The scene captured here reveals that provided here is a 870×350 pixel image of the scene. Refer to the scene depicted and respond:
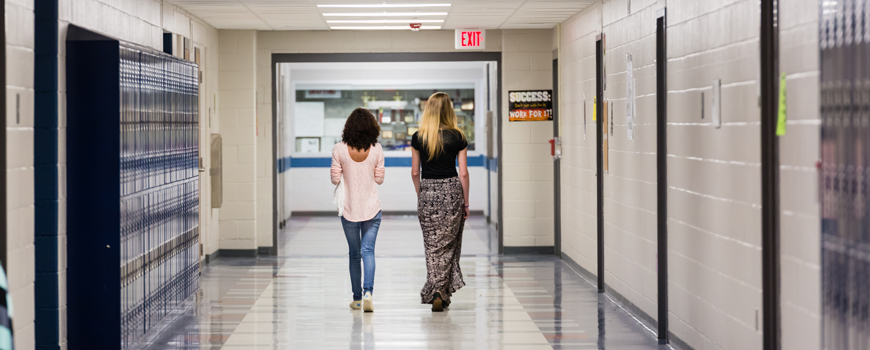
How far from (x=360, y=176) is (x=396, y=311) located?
98 centimetres

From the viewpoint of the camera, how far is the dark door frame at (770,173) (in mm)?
3438

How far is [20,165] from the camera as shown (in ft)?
12.8

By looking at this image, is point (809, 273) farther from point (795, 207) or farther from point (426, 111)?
point (426, 111)

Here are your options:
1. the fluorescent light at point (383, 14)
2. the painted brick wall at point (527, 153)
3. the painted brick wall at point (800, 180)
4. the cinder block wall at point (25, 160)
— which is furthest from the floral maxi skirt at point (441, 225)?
the painted brick wall at point (527, 153)

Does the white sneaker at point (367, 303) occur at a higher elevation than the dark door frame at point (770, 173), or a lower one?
lower

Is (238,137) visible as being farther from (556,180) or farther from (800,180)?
(800,180)

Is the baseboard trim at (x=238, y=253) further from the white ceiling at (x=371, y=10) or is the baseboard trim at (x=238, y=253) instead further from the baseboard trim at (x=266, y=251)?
the white ceiling at (x=371, y=10)

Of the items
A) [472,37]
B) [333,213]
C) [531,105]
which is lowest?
[333,213]

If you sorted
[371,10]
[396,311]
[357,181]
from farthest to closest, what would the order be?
[371,10] < [396,311] < [357,181]

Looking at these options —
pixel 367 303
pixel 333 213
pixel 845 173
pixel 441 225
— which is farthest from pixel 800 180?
pixel 333 213

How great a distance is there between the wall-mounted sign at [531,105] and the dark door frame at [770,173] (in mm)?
5095

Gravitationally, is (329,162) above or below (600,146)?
below

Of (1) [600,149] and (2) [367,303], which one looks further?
(1) [600,149]

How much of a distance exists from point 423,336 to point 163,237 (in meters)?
1.67
